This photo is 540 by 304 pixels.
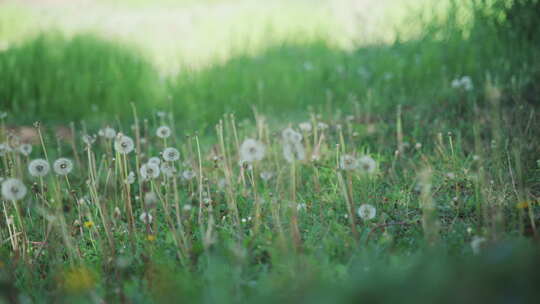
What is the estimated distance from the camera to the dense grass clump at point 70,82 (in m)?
4.03

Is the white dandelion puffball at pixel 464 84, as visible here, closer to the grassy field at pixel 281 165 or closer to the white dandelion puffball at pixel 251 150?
the grassy field at pixel 281 165

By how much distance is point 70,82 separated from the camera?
165 inches

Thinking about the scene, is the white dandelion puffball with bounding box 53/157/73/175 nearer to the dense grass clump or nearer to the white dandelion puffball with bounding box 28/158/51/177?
the white dandelion puffball with bounding box 28/158/51/177

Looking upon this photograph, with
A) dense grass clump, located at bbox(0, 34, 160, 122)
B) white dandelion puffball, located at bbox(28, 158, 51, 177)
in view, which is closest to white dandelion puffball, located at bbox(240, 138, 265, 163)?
white dandelion puffball, located at bbox(28, 158, 51, 177)

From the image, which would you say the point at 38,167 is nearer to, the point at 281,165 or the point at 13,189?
the point at 13,189

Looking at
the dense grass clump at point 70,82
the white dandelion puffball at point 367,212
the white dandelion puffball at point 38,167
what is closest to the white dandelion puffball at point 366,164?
the white dandelion puffball at point 367,212

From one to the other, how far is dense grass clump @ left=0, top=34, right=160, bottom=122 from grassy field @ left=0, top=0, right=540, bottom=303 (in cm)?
2

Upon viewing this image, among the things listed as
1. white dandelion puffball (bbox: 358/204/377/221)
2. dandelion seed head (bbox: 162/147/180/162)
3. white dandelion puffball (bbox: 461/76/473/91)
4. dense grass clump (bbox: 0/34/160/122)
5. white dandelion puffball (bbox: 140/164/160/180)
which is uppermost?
dense grass clump (bbox: 0/34/160/122)

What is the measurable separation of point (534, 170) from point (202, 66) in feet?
10.3

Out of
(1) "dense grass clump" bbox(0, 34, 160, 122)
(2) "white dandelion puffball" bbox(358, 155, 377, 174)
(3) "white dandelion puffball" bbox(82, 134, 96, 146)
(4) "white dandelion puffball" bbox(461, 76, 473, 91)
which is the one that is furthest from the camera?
(1) "dense grass clump" bbox(0, 34, 160, 122)

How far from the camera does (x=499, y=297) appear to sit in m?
0.87

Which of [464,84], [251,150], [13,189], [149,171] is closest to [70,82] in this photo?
[149,171]

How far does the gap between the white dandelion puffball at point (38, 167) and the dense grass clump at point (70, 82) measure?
2071mm

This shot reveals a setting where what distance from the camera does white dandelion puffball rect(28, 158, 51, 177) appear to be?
1.79 metres
